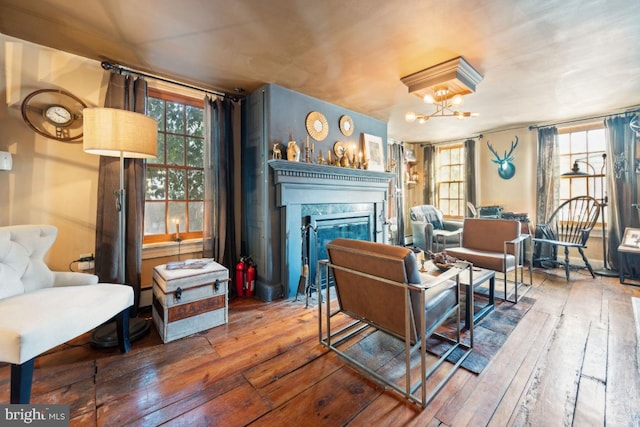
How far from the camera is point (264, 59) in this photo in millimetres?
2400

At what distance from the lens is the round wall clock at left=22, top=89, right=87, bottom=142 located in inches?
85.4

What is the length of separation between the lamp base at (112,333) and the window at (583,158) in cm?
611

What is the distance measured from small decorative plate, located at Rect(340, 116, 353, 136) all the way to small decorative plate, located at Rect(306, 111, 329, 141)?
295mm

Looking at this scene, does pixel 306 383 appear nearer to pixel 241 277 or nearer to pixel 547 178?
pixel 241 277

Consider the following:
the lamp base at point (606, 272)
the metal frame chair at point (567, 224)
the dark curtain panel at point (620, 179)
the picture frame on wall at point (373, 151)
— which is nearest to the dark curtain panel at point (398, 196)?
the picture frame on wall at point (373, 151)

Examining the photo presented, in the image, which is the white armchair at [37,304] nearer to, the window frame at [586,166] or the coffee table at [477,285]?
the coffee table at [477,285]

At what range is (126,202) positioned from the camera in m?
2.45

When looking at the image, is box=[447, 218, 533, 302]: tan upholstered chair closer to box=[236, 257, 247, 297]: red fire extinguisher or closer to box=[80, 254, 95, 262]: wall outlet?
box=[236, 257, 247, 297]: red fire extinguisher

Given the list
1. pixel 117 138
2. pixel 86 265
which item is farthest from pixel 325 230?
pixel 86 265

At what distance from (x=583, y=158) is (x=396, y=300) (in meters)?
5.07

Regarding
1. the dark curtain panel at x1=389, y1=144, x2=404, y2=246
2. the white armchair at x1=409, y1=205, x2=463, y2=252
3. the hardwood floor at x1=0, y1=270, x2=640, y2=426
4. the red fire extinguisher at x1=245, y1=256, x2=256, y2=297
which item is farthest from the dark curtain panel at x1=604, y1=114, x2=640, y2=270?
the red fire extinguisher at x1=245, y1=256, x2=256, y2=297

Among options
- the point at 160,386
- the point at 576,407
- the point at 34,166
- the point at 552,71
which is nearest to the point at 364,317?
the point at 576,407

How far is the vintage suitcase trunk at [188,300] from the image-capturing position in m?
2.12

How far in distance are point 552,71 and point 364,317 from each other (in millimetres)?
3161
